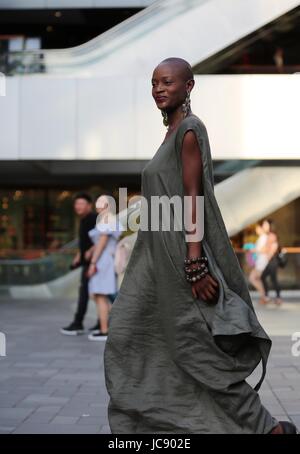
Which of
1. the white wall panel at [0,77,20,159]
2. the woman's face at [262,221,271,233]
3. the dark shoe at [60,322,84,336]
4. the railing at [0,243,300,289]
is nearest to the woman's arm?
the dark shoe at [60,322,84,336]

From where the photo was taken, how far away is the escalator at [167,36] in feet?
45.1

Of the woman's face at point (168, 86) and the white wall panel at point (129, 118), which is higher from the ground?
the white wall panel at point (129, 118)

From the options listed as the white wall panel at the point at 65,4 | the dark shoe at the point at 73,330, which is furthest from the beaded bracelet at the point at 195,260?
the white wall panel at the point at 65,4

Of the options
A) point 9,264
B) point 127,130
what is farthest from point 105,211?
point 9,264

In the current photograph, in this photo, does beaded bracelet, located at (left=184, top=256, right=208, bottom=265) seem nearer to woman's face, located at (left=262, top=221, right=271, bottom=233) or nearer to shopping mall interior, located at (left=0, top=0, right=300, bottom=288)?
woman's face, located at (left=262, top=221, right=271, bottom=233)

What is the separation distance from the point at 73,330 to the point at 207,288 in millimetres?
6054

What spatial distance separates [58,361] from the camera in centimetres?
684

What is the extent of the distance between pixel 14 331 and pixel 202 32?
25.3ft

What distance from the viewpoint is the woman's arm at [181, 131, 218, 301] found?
10.2 ft

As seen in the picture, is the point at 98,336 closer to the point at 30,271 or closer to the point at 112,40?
the point at 30,271

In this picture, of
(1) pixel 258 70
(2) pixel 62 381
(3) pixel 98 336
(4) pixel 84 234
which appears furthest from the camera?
(1) pixel 258 70

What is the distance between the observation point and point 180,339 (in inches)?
125

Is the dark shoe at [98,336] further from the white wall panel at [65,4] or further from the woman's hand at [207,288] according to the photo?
the white wall panel at [65,4]

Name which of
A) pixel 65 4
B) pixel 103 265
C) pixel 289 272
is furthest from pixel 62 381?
pixel 65 4
